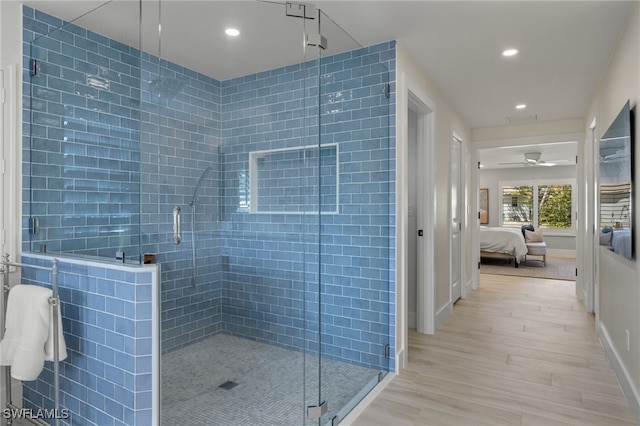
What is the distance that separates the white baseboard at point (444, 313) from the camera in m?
4.05

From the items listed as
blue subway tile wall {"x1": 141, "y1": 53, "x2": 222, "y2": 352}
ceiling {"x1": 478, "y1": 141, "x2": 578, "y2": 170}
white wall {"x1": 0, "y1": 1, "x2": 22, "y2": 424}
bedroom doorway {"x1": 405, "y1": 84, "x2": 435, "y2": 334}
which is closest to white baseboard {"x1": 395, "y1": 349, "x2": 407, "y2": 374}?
bedroom doorway {"x1": 405, "y1": 84, "x2": 435, "y2": 334}

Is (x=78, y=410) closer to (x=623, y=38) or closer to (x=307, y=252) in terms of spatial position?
(x=307, y=252)

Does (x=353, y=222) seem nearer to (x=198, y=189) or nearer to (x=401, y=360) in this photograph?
(x=198, y=189)

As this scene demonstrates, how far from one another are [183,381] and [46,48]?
86.2 inches

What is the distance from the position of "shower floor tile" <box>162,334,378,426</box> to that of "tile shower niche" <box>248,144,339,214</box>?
0.91 m

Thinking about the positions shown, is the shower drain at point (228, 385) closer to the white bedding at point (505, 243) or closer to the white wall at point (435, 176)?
the white wall at point (435, 176)

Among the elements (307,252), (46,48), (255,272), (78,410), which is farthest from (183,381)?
(46,48)

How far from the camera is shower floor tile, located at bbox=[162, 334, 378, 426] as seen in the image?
214 centimetres

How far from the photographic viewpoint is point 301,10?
2.31m

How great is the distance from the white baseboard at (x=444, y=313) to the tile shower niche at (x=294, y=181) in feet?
7.12

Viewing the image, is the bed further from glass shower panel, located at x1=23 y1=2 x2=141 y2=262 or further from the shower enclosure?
glass shower panel, located at x1=23 y1=2 x2=141 y2=262

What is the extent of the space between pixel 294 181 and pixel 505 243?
6920 mm

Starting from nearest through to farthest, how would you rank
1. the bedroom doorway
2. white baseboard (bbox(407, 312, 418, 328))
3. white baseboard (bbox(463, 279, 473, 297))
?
the bedroom doorway < white baseboard (bbox(407, 312, 418, 328)) < white baseboard (bbox(463, 279, 473, 297))

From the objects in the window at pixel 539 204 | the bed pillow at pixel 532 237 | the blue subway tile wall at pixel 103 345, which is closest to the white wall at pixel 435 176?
the blue subway tile wall at pixel 103 345
